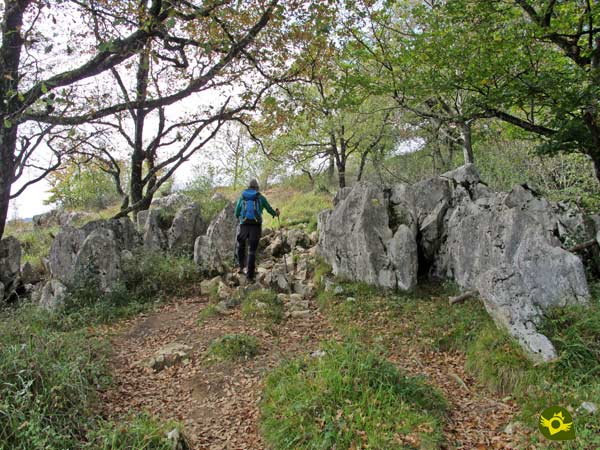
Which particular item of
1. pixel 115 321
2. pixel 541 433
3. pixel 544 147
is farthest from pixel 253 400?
pixel 544 147

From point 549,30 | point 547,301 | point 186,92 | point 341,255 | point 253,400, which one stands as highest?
point 549,30

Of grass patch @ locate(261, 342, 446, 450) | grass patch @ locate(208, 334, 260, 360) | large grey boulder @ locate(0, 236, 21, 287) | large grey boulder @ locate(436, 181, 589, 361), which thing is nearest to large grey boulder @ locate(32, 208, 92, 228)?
large grey boulder @ locate(0, 236, 21, 287)

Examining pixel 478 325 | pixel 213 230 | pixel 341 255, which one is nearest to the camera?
pixel 478 325

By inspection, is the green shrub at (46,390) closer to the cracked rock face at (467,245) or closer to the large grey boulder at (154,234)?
the large grey boulder at (154,234)

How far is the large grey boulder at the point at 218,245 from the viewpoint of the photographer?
29.4 feet

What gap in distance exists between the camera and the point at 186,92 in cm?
724

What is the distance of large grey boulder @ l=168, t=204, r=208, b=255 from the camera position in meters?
9.86

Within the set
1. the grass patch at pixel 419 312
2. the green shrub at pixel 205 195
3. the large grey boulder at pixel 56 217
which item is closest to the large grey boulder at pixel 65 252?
the green shrub at pixel 205 195

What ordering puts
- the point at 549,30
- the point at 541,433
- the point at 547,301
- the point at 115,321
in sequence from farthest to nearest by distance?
the point at 115,321, the point at 549,30, the point at 547,301, the point at 541,433

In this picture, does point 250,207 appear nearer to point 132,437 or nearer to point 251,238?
point 251,238

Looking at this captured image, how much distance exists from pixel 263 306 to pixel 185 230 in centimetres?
420

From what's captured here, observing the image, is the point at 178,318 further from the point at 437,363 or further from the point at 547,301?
the point at 547,301

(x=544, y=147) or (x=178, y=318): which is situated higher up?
(x=544, y=147)

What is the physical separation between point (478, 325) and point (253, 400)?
3.30m
